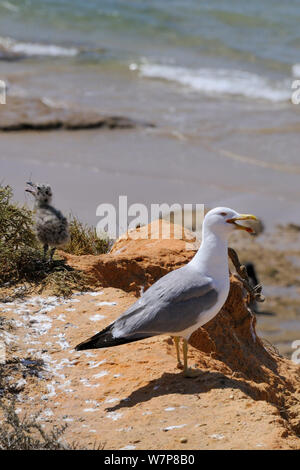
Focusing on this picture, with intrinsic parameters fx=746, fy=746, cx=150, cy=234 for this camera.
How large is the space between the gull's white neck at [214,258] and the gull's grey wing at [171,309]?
70 millimetres

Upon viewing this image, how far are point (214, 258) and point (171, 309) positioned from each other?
0.46m

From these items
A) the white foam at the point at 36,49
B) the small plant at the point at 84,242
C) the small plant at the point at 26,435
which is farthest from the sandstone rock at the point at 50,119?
the small plant at the point at 26,435

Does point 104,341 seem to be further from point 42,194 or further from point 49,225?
point 42,194

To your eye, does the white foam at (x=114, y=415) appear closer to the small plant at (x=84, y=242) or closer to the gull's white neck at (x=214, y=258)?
the gull's white neck at (x=214, y=258)

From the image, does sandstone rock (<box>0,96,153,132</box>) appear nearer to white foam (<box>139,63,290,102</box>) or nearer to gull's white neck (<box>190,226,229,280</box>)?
white foam (<box>139,63,290,102</box>)

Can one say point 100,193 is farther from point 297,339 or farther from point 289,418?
point 289,418

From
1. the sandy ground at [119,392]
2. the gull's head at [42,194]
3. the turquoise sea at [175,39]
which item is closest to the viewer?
the sandy ground at [119,392]

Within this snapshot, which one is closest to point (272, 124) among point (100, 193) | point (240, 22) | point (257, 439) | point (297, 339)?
point (100, 193)

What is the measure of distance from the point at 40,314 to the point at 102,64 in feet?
58.3

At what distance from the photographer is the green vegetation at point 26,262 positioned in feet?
19.9

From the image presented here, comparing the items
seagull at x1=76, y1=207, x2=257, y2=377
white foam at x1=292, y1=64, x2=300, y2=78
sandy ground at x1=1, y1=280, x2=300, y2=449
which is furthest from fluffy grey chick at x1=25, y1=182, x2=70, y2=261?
white foam at x1=292, y1=64, x2=300, y2=78

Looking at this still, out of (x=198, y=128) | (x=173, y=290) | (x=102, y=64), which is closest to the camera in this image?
(x=173, y=290)
